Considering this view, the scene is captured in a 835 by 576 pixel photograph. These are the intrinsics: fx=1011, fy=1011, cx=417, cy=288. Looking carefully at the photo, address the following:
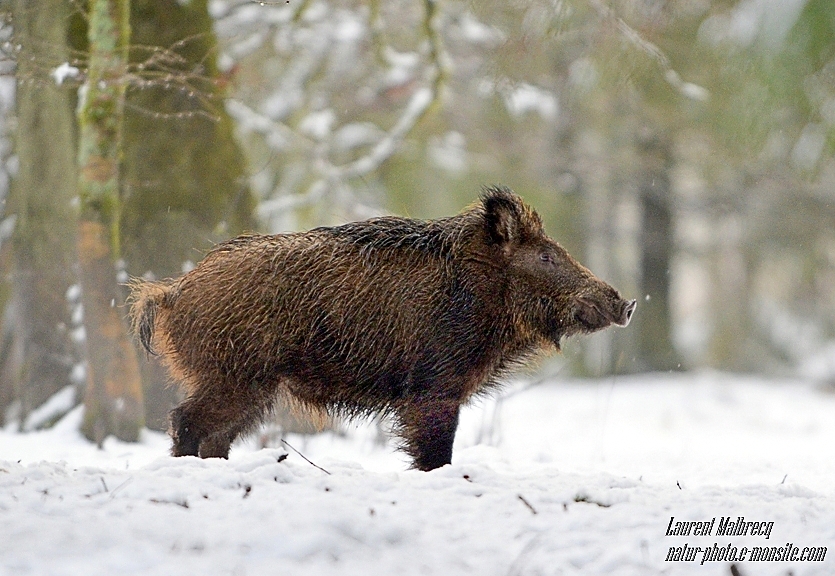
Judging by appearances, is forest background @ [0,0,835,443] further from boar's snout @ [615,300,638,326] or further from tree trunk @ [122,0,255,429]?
boar's snout @ [615,300,638,326]

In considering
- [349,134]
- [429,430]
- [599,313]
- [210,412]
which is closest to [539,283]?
[599,313]

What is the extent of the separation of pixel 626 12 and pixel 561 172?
8.13 meters

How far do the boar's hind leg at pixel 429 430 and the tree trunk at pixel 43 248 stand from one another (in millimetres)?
4116

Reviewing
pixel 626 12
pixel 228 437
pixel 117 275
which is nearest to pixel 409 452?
pixel 228 437

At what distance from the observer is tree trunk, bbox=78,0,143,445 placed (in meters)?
7.07

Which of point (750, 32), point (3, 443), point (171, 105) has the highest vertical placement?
point (750, 32)

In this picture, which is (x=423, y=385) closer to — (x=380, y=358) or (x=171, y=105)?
(x=380, y=358)

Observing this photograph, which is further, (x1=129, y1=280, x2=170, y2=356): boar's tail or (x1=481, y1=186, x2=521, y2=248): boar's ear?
(x1=481, y1=186, x2=521, y2=248): boar's ear

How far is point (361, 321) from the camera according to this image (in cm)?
570

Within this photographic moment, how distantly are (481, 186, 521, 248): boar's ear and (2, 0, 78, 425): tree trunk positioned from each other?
4.30 metres

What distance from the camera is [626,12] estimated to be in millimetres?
10039

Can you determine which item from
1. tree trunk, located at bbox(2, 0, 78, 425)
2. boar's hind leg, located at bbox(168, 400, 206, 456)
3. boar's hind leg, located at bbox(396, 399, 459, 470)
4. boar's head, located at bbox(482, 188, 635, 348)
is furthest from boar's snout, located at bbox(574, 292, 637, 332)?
tree trunk, located at bbox(2, 0, 78, 425)

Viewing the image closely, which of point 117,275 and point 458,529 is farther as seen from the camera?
point 117,275

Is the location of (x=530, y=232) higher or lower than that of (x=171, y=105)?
lower
